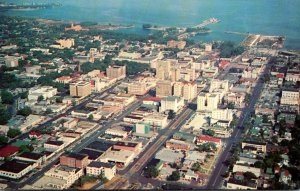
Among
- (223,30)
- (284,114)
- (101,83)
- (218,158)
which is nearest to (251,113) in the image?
(284,114)

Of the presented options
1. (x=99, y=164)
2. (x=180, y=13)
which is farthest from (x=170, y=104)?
(x=180, y=13)

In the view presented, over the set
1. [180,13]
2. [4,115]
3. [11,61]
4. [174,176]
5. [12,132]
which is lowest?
[174,176]

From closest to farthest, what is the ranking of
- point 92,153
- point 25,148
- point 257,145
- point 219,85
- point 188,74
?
point 92,153 < point 25,148 < point 257,145 < point 219,85 < point 188,74

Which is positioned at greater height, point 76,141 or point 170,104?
point 170,104

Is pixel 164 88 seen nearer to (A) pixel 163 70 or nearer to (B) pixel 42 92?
(A) pixel 163 70

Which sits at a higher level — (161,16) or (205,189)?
(161,16)

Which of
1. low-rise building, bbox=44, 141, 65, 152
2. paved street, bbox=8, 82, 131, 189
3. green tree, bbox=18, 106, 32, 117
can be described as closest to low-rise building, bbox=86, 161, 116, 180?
paved street, bbox=8, 82, 131, 189

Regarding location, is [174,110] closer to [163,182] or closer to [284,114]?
[284,114]
